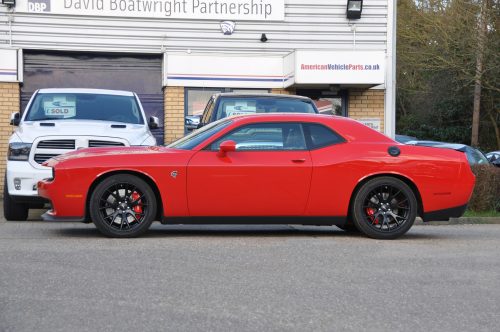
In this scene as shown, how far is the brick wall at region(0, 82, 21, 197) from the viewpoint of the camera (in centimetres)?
1778

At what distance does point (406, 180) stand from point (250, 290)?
3.56 metres

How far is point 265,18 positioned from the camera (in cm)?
1845

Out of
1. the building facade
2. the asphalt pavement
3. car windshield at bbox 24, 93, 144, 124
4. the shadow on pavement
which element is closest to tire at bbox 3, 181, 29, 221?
car windshield at bbox 24, 93, 144, 124

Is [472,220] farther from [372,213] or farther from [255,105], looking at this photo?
[372,213]

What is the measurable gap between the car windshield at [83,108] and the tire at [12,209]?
1391mm

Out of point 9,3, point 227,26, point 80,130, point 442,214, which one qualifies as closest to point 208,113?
point 80,130

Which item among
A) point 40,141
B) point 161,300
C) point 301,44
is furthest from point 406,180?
point 301,44

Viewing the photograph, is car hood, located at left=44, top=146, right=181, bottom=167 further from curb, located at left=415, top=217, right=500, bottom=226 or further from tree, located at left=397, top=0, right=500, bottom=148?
tree, located at left=397, top=0, right=500, bottom=148

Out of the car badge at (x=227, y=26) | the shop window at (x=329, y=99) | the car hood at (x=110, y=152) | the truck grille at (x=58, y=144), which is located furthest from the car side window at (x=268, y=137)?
the shop window at (x=329, y=99)

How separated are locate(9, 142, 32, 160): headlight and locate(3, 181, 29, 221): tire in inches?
19.4

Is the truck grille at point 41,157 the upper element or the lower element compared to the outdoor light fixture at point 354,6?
lower

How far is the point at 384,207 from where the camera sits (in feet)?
31.2

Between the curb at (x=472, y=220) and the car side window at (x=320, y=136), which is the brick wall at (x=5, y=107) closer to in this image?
the curb at (x=472, y=220)

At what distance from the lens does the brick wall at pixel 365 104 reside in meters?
18.9
